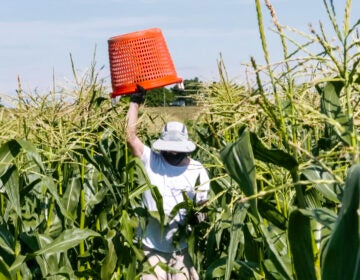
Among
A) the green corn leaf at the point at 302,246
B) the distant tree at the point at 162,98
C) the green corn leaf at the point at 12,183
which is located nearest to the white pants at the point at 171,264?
the distant tree at the point at 162,98

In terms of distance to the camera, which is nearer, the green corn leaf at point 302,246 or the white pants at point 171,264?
the green corn leaf at point 302,246

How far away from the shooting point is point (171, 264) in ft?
20.6

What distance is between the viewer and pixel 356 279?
227 centimetres

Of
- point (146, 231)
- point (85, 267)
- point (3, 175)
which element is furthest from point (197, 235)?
point (3, 175)

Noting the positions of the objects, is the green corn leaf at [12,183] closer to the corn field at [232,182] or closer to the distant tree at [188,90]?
the corn field at [232,182]

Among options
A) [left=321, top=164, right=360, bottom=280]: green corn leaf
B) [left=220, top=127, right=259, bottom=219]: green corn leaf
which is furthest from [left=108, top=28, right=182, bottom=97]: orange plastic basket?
[left=321, top=164, right=360, bottom=280]: green corn leaf

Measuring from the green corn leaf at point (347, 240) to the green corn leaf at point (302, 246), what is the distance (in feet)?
1.23

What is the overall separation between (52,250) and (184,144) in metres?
1.62

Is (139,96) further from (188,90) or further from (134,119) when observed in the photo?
(188,90)

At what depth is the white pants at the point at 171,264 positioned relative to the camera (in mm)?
6208

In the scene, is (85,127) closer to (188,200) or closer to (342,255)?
(188,200)

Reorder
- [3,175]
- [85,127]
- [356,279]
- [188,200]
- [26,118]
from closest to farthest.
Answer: [356,279] < [3,175] < [26,118] < [85,127] < [188,200]

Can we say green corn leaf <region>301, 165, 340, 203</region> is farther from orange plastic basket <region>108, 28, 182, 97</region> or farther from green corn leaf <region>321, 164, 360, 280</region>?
orange plastic basket <region>108, 28, 182, 97</region>

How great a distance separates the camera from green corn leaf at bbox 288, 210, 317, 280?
9.09 ft
